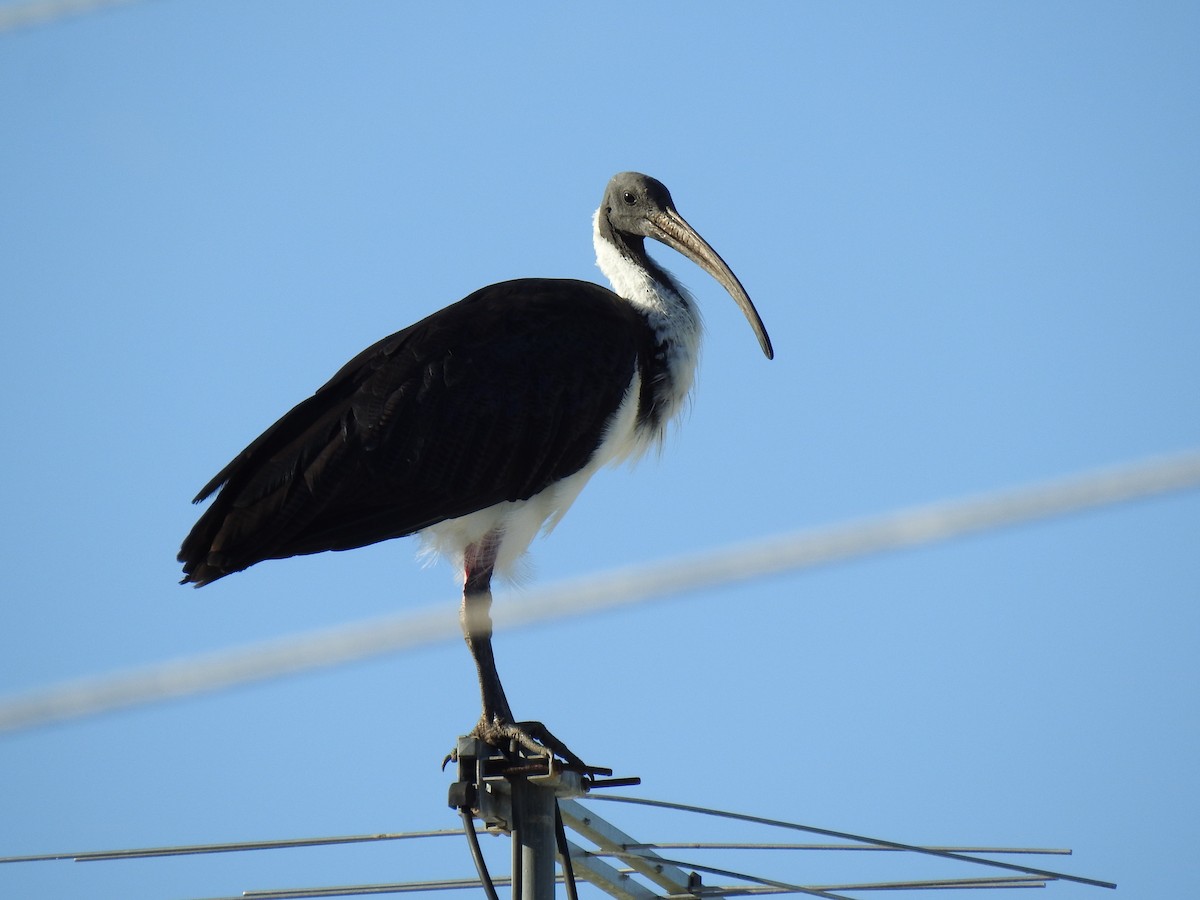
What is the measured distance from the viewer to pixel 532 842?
7.73 metres

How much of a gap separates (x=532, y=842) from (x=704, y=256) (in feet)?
16.7

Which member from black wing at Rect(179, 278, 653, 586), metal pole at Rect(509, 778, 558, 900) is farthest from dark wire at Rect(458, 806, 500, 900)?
black wing at Rect(179, 278, 653, 586)

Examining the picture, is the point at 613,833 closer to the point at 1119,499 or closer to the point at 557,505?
the point at 557,505

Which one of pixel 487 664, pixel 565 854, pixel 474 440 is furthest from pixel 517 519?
pixel 565 854

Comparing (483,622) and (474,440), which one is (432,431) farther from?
(483,622)

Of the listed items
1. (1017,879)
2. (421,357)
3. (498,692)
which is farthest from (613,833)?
(421,357)

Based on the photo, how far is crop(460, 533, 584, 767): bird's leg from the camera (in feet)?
29.1

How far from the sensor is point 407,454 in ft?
31.2

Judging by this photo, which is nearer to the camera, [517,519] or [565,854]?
[565,854]

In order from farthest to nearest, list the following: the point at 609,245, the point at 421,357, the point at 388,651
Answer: the point at 609,245 → the point at 421,357 → the point at 388,651

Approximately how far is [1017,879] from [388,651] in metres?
5.31

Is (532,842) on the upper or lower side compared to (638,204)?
lower

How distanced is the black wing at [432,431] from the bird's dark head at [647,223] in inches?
51.0

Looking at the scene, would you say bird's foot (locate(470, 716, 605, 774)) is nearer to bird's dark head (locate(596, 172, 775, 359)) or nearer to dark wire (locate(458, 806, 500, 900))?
dark wire (locate(458, 806, 500, 900))
